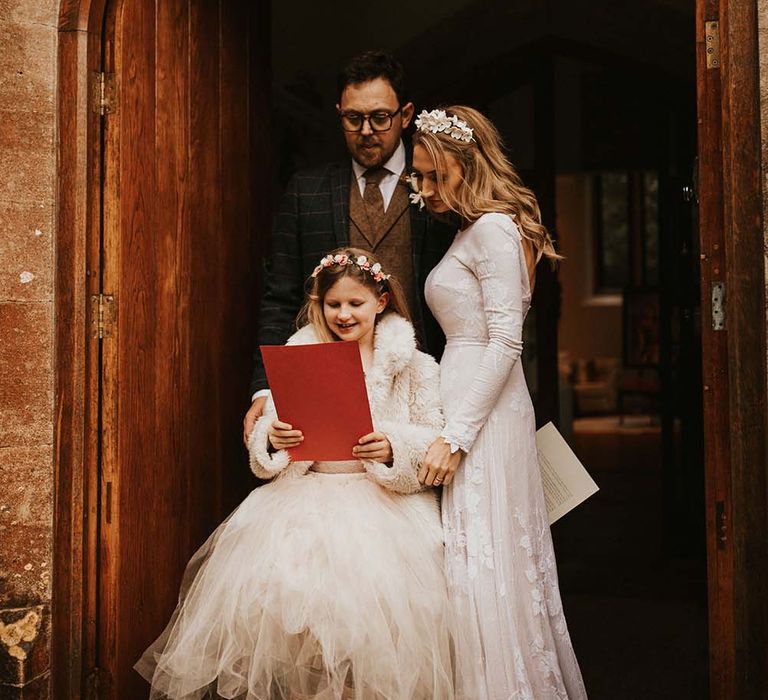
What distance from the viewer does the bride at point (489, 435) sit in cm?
249

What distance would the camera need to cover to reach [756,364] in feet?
7.75

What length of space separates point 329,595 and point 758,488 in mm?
1166

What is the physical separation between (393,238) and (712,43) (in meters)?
1.20

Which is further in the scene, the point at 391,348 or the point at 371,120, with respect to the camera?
the point at 371,120

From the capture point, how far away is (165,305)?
3045 millimetres

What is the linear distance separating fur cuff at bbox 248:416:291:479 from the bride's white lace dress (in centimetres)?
50

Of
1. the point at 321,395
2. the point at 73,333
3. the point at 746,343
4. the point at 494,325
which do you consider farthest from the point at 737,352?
the point at 73,333

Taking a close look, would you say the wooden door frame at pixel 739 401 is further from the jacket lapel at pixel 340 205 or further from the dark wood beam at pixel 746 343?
the jacket lapel at pixel 340 205

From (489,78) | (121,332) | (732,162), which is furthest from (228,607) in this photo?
(489,78)

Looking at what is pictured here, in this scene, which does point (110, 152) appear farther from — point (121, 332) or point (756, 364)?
point (756, 364)

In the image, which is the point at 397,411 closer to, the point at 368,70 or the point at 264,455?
the point at 264,455

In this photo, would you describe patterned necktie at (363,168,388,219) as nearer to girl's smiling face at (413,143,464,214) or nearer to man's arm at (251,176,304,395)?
man's arm at (251,176,304,395)

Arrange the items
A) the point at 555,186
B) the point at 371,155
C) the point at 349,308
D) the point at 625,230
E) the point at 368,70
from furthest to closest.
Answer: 1. the point at 625,230
2. the point at 555,186
3. the point at 371,155
4. the point at 368,70
5. the point at 349,308

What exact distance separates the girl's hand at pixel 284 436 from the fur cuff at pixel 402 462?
0.21 meters
